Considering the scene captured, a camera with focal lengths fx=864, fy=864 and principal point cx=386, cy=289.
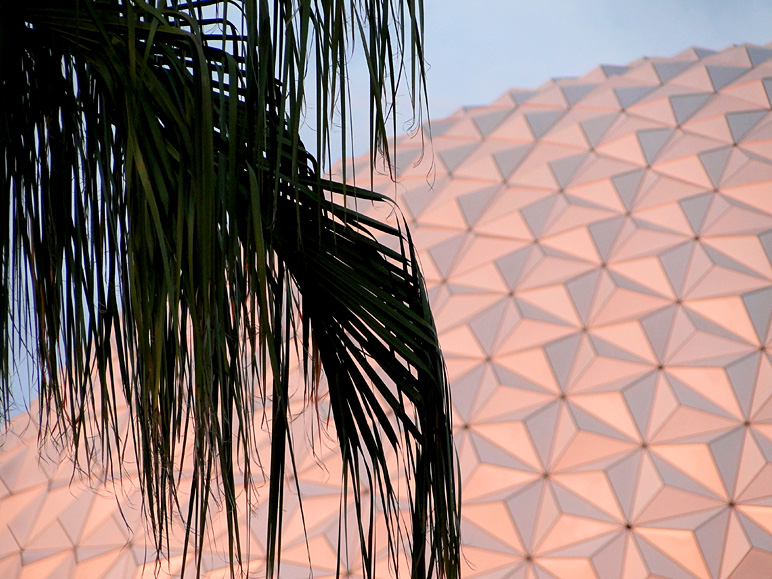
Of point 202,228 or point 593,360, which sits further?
point 593,360

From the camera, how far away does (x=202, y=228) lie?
2.12 m

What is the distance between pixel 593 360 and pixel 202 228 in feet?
39.7

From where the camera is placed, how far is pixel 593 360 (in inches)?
534

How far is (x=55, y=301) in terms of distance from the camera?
276 centimetres

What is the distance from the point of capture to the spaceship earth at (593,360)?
39.1 ft

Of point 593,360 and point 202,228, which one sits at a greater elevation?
point 202,228

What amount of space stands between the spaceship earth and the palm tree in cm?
819

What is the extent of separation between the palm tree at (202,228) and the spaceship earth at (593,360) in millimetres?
8191

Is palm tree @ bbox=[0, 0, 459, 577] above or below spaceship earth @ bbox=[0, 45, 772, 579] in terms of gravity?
above

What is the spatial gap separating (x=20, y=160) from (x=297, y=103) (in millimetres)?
1054

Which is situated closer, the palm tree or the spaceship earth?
the palm tree

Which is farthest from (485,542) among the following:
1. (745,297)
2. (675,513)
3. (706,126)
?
(706,126)

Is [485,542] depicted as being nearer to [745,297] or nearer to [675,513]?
[675,513]

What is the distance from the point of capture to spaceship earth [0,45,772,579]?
11914 millimetres
